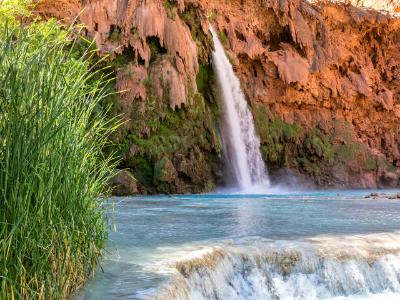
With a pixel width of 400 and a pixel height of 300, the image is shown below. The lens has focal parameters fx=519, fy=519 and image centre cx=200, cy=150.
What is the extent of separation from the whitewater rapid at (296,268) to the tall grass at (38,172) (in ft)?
6.47

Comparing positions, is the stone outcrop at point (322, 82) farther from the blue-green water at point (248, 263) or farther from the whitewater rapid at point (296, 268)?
the whitewater rapid at point (296, 268)

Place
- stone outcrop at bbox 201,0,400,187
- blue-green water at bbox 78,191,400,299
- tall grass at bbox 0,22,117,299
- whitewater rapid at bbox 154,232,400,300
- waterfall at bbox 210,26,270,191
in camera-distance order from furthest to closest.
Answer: stone outcrop at bbox 201,0,400,187
waterfall at bbox 210,26,270,191
whitewater rapid at bbox 154,232,400,300
blue-green water at bbox 78,191,400,299
tall grass at bbox 0,22,117,299

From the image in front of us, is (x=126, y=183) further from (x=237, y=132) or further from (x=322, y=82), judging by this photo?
(x=322, y=82)

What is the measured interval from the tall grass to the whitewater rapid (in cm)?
197

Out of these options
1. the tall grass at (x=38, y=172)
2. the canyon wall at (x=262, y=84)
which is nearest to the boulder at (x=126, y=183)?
the canyon wall at (x=262, y=84)

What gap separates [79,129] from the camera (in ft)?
13.2

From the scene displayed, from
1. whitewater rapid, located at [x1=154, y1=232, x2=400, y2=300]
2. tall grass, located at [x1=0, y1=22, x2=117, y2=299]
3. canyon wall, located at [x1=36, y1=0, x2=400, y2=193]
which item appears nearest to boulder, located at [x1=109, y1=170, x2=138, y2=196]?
canyon wall, located at [x1=36, y1=0, x2=400, y2=193]

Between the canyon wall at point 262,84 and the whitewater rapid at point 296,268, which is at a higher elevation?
the canyon wall at point 262,84

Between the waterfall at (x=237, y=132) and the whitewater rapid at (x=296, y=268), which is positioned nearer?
the whitewater rapid at (x=296, y=268)

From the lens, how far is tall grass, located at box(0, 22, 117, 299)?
9.65ft

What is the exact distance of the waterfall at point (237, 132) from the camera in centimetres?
2455

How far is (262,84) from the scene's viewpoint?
92.5 feet

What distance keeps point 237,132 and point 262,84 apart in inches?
175

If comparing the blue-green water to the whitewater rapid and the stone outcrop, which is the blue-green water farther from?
the stone outcrop
